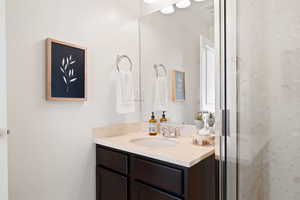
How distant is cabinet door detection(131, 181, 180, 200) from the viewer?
1045 millimetres

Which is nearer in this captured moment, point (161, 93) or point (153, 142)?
point (153, 142)

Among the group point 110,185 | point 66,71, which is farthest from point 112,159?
point 66,71

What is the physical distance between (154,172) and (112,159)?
43cm

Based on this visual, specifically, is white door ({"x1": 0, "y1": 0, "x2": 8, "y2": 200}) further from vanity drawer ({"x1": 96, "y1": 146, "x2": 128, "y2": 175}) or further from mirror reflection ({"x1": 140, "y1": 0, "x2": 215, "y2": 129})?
mirror reflection ({"x1": 140, "y1": 0, "x2": 215, "y2": 129})

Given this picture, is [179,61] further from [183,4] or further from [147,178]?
[147,178]

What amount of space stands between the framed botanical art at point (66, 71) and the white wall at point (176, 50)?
2.33ft

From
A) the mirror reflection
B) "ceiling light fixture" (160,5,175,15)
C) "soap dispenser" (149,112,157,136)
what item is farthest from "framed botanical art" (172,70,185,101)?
"ceiling light fixture" (160,5,175,15)

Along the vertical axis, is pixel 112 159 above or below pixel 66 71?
below

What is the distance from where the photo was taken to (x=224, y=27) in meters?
0.98

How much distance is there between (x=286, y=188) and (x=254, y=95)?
1.74ft

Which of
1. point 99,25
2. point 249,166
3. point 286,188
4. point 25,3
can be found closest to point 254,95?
point 249,166

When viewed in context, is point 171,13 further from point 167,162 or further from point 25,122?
point 25,122

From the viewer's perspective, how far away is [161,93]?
1.77m

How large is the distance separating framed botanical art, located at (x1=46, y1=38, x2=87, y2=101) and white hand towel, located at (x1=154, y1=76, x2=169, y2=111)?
71cm
